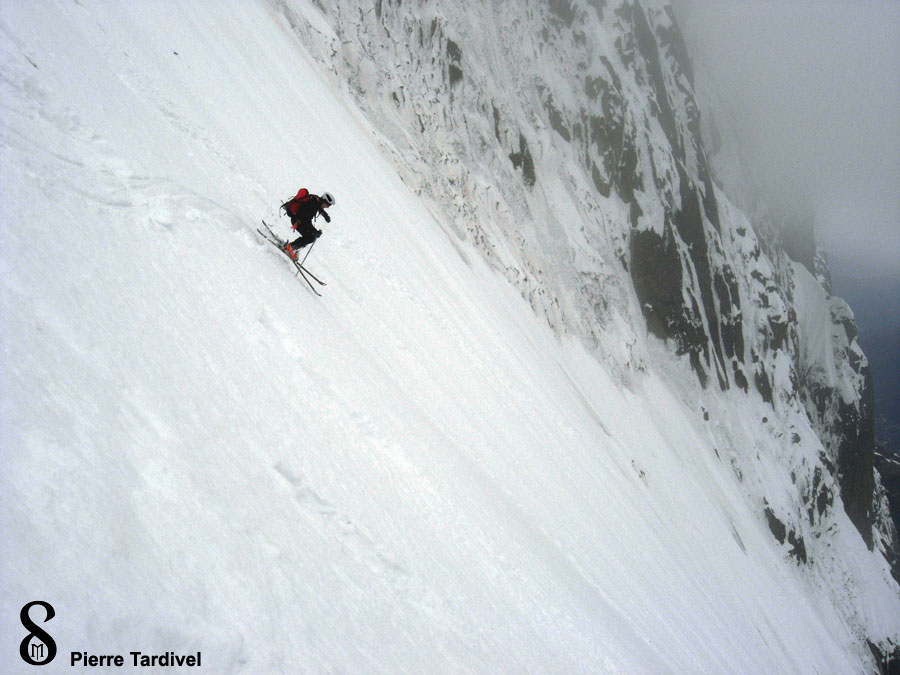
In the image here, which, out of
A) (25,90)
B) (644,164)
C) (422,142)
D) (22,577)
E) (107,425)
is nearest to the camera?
(22,577)

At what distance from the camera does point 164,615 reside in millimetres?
2213

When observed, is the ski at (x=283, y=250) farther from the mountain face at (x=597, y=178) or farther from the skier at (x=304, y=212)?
the mountain face at (x=597, y=178)

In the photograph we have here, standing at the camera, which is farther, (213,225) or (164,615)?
(213,225)

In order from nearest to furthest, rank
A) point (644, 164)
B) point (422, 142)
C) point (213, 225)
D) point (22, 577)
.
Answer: point (22, 577)
point (213, 225)
point (422, 142)
point (644, 164)

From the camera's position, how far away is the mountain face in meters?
22.6

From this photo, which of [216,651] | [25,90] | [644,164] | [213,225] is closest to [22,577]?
[216,651]

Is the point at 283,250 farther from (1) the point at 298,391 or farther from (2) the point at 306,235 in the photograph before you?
(1) the point at 298,391

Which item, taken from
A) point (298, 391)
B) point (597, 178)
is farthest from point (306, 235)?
point (597, 178)

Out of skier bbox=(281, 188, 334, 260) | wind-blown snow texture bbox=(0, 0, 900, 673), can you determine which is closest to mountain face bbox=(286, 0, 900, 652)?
wind-blown snow texture bbox=(0, 0, 900, 673)

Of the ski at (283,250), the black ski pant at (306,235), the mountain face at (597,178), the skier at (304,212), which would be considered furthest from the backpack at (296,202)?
the mountain face at (597,178)

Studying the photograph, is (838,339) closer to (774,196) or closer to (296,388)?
(774,196)

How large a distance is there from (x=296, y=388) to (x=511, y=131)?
101 feet

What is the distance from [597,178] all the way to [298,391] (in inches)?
1579

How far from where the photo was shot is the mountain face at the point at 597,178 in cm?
2258
